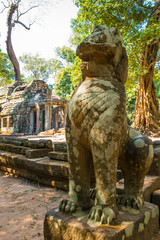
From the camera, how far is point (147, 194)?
6.84 ft

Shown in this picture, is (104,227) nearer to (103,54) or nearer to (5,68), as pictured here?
(103,54)

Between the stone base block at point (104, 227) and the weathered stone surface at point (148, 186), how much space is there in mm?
352

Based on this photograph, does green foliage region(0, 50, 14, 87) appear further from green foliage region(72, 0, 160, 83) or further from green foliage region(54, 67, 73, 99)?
green foliage region(72, 0, 160, 83)

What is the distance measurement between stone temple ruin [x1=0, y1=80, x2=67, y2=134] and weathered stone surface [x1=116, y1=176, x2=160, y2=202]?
655 inches

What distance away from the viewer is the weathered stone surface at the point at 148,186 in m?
2.00

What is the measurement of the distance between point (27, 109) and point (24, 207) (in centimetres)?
1943

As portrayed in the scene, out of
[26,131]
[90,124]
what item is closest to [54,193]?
[90,124]

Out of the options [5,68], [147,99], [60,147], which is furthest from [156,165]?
[5,68]

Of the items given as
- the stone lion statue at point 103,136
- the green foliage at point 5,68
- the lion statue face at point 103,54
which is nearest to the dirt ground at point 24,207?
the stone lion statue at point 103,136

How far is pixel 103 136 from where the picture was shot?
1.36m

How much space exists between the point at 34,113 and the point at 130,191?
68.9 feet

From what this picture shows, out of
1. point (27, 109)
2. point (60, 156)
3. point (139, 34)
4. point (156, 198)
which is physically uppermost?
point (139, 34)

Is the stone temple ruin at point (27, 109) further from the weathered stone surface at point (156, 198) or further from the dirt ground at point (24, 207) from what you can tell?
the weathered stone surface at point (156, 198)

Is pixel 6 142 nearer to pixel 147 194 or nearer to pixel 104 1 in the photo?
pixel 147 194
